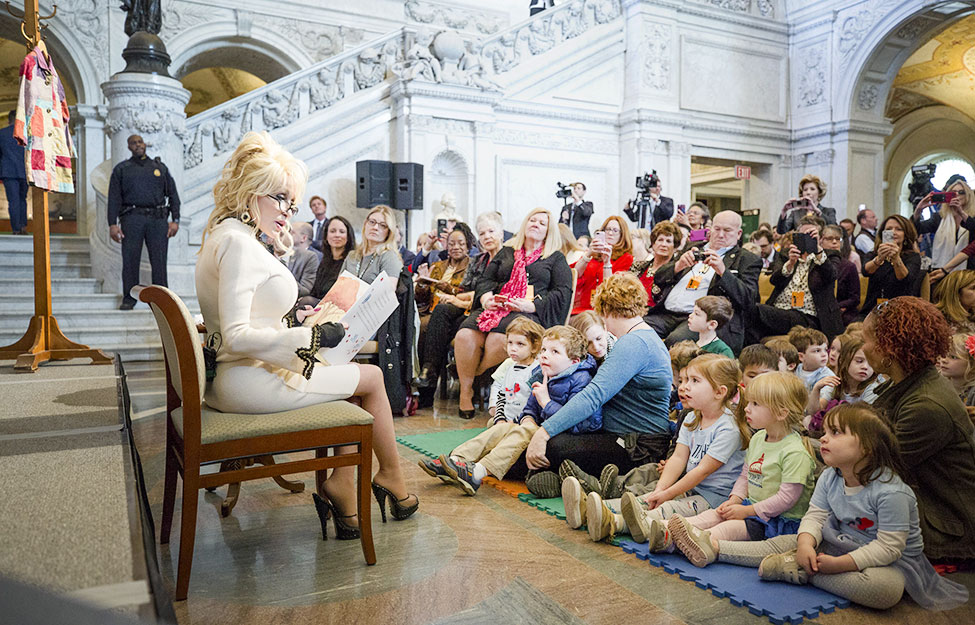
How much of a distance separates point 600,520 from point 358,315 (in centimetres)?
121

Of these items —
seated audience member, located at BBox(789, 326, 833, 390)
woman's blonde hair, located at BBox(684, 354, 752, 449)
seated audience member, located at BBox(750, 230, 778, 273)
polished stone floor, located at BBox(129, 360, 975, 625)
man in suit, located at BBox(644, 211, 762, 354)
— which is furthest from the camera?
seated audience member, located at BBox(750, 230, 778, 273)

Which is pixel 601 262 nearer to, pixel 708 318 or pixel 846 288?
pixel 708 318

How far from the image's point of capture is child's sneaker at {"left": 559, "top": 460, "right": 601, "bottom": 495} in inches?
121

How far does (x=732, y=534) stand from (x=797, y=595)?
1.24ft

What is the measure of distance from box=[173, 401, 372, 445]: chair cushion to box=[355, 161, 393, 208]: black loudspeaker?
695 cm

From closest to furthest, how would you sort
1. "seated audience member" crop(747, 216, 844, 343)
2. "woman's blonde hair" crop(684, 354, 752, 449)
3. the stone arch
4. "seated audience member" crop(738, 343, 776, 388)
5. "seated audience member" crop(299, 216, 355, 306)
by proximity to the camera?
1. "woman's blonde hair" crop(684, 354, 752, 449)
2. "seated audience member" crop(738, 343, 776, 388)
3. "seated audience member" crop(747, 216, 844, 343)
4. "seated audience member" crop(299, 216, 355, 306)
5. the stone arch

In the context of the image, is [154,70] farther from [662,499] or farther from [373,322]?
[662,499]

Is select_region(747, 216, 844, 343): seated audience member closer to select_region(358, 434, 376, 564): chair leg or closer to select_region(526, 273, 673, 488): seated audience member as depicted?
select_region(526, 273, 673, 488): seated audience member

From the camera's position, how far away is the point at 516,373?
3926 mm

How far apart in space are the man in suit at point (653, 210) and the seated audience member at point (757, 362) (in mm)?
5483

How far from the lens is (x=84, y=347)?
4500 millimetres

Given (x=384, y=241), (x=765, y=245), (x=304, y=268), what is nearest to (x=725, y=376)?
(x=384, y=241)

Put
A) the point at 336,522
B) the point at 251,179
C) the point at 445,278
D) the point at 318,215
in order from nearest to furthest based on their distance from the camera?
the point at 251,179 < the point at 336,522 < the point at 445,278 < the point at 318,215

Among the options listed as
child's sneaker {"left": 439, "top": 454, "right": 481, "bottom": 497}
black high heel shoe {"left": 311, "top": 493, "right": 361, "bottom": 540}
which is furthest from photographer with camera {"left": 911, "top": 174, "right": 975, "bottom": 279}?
black high heel shoe {"left": 311, "top": 493, "right": 361, "bottom": 540}
